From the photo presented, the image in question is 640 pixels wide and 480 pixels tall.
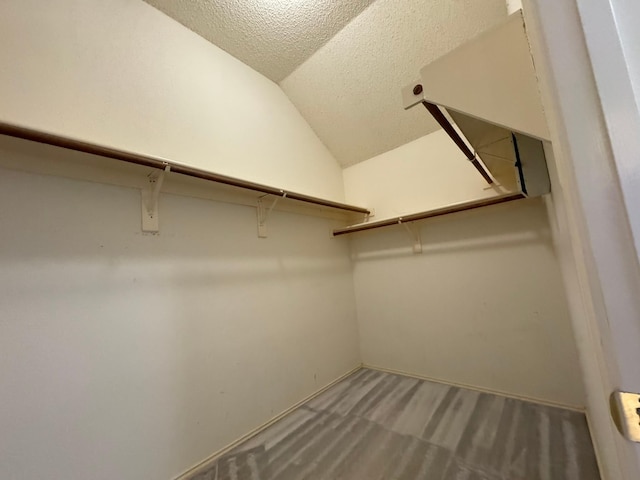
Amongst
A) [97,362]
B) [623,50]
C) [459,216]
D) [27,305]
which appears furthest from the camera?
[459,216]

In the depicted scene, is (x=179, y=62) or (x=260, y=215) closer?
(x=179, y=62)

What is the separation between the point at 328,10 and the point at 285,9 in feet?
0.93

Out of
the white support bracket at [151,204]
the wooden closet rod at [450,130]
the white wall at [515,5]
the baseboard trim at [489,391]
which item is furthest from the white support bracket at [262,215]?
the baseboard trim at [489,391]

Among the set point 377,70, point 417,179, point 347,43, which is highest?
point 347,43

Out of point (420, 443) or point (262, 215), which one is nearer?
point (420, 443)

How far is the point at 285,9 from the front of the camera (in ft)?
5.68

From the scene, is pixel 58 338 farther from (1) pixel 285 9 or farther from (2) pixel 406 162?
Result: (2) pixel 406 162

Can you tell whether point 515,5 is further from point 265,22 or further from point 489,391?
point 489,391

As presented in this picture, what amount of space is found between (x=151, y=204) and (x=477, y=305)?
2.40 meters

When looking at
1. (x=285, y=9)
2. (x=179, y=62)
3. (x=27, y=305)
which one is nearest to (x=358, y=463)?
(x=27, y=305)

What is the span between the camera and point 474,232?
7.11ft

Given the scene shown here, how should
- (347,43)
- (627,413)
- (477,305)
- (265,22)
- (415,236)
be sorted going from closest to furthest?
(627,413) → (265,22) → (347,43) → (477,305) → (415,236)

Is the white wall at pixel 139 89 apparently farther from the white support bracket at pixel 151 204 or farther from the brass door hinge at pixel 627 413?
the brass door hinge at pixel 627 413

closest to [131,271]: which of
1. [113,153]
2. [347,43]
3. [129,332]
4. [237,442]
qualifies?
[129,332]
